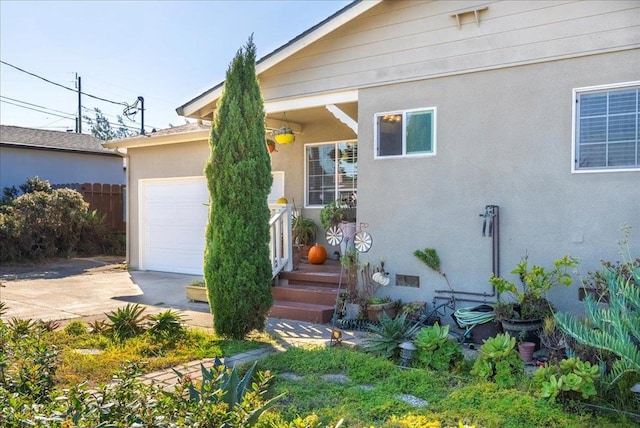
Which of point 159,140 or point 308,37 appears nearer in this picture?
point 308,37

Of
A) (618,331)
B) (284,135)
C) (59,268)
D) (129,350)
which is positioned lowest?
(59,268)

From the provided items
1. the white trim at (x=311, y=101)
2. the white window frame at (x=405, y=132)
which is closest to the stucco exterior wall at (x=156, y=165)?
the white trim at (x=311, y=101)

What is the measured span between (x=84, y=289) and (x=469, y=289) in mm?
7590

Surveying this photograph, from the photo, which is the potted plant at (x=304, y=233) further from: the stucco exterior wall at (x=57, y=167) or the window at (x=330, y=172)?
the stucco exterior wall at (x=57, y=167)

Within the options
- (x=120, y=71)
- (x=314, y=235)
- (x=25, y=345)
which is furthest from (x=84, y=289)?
(x=120, y=71)

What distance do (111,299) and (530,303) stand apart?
275 inches

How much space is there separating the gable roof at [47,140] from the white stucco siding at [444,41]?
45.2 feet

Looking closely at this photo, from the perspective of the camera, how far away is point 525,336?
5684 mm

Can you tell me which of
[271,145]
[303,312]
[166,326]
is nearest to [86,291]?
[271,145]

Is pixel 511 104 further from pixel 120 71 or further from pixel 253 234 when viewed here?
pixel 120 71

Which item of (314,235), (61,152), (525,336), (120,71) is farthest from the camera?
(120,71)

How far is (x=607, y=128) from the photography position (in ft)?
19.9

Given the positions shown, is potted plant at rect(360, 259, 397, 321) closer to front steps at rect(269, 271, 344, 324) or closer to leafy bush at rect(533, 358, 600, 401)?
front steps at rect(269, 271, 344, 324)

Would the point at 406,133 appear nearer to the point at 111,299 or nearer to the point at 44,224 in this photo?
the point at 111,299
